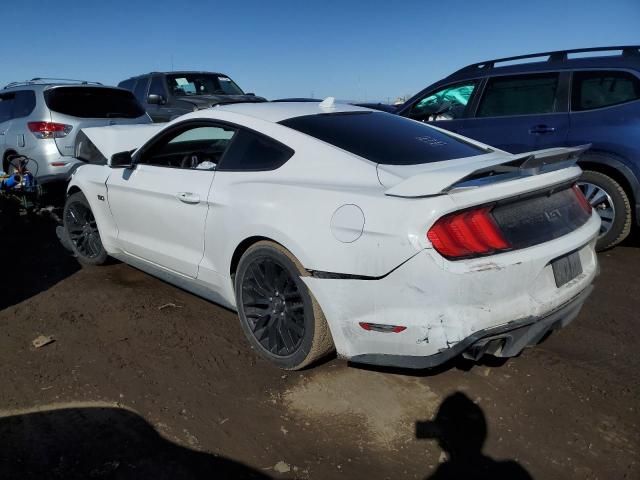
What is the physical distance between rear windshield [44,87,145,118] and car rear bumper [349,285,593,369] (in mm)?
6050

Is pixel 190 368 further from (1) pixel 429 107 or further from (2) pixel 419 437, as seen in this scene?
(1) pixel 429 107

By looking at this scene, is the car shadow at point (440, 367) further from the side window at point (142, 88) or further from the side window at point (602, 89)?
the side window at point (142, 88)

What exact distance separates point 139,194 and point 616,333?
3430mm

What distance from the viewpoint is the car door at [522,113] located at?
5.16 m

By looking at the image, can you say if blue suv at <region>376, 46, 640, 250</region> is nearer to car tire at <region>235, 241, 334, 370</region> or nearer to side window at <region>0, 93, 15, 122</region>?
car tire at <region>235, 241, 334, 370</region>

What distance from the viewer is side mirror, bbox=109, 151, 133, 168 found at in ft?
12.7

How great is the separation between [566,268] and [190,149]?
3.17 meters

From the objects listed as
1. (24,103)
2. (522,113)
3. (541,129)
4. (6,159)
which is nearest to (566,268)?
(541,129)

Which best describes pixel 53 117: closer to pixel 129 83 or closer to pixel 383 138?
pixel 129 83

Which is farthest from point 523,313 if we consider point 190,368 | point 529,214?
point 190,368

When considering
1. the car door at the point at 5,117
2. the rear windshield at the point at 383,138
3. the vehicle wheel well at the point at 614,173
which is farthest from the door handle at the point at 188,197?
the car door at the point at 5,117

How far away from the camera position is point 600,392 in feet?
9.17

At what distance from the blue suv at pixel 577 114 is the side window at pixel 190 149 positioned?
2.85 metres

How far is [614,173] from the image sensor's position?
489cm
